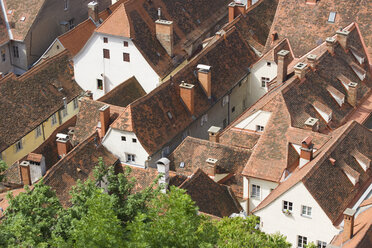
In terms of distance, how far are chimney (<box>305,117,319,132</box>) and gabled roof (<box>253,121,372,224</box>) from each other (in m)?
2.71

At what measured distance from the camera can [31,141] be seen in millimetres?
81062

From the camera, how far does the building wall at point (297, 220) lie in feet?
203

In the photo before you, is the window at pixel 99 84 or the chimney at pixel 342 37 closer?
the chimney at pixel 342 37

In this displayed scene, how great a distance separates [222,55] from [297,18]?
936 cm

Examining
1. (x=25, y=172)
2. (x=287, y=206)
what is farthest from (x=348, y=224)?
(x=25, y=172)

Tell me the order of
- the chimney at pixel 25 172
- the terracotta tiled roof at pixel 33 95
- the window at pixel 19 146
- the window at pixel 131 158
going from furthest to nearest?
1. the terracotta tiled roof at pixel 33 95
2. the window at pixel 19 146
3. the window at pixel 131 158
4. the chimney at pixel 25 172

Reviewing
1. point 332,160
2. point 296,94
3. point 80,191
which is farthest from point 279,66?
point 80,191

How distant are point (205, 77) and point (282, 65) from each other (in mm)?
7847

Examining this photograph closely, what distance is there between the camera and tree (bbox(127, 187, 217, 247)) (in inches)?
1807

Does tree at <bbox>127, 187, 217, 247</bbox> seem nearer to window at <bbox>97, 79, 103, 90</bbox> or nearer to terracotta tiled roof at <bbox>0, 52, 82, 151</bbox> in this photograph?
terracotta tiled roof at <bbox>0, 52, 82, 151</bbox>

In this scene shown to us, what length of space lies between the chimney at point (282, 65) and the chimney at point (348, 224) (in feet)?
72.9

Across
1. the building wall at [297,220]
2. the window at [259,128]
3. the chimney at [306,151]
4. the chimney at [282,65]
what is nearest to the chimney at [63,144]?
the window at [259,128]

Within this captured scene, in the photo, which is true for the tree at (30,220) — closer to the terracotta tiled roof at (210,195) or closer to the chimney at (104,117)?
the terracotta tiled roof at (210,195)

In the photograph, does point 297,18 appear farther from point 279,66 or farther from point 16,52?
point 16,52
